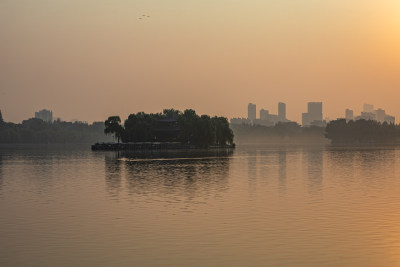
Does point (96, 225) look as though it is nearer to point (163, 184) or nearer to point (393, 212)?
point (393, 212)

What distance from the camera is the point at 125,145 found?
628 feet

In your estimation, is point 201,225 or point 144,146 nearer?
point 201,225

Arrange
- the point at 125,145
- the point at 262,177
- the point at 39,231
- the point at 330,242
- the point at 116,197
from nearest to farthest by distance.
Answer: the point at 330,242 < the point at 39,231 < the point at 116,197 < the point at 262,177 < the point at 125,145

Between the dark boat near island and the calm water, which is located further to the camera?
the dark boat near island

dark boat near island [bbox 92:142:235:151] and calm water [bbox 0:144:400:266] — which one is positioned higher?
dark boat near island [bbox 92:142:235:151]

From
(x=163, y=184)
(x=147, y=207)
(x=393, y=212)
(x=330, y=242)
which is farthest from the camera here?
(x=163, y=184)

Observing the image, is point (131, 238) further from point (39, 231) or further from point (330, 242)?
point (330, 242)

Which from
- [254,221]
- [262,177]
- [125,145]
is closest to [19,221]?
[254,221]

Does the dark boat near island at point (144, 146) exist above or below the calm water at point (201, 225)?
above

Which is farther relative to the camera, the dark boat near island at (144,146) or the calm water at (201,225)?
the dark boat near island at (144,146)

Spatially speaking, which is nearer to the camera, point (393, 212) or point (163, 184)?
point (393, 212)

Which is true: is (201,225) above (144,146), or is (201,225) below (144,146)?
below

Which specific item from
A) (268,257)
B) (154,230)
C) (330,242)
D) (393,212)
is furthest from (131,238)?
(393,212)

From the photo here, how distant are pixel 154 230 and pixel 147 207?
879 cm
